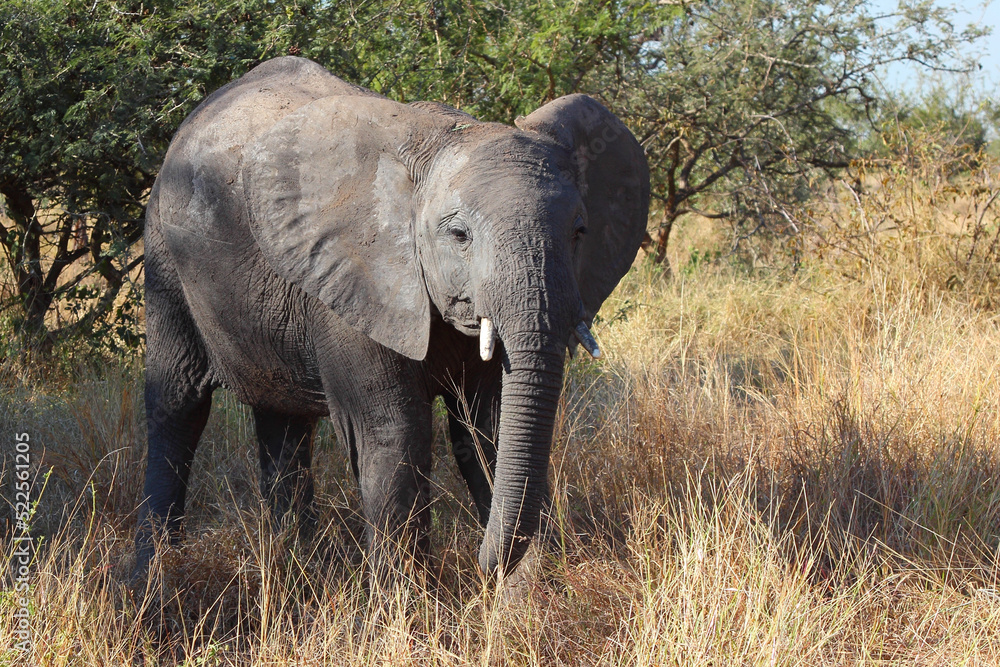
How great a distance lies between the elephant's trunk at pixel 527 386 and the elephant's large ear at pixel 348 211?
0.38m

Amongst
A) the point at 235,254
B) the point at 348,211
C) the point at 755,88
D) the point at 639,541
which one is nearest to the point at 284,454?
the point at 235,254

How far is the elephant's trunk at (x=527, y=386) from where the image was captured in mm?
2770

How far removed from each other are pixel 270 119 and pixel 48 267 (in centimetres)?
466

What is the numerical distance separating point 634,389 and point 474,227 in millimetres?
2134

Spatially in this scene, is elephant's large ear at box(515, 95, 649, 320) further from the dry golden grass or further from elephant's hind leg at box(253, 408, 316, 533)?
elephant's hind leg at box(253, 408, 316, 533)

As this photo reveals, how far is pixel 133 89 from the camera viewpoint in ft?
18.9

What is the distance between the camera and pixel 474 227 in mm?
2879

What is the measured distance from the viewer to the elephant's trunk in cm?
277

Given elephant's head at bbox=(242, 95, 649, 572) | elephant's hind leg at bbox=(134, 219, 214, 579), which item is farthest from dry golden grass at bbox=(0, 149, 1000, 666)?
elephant's head at bbox=(242, 95, 649, 572)

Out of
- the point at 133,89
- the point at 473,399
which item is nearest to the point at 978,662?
the point at 473,399

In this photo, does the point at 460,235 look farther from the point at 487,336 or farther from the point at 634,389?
the point at 634,389

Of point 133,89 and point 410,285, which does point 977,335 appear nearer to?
point 410,285

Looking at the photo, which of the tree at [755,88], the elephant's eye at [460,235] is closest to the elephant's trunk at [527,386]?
the elephant's eye at [460,235]

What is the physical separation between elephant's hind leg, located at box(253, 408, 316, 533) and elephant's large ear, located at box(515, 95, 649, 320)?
1.48 meters
